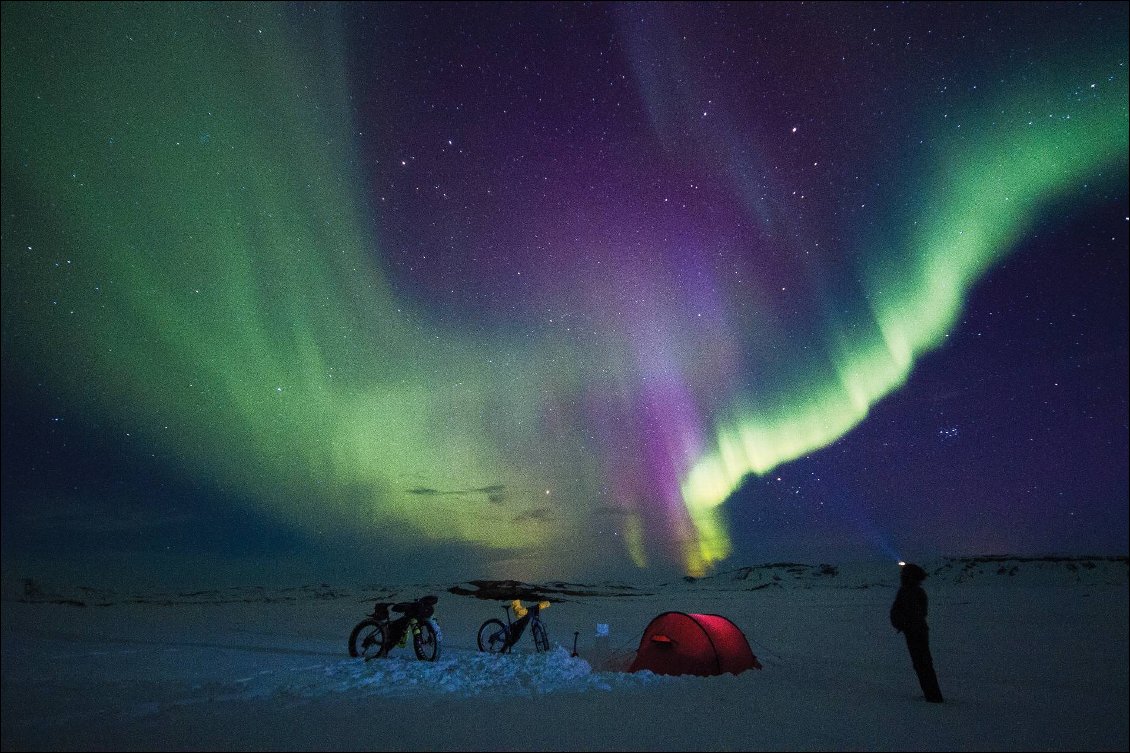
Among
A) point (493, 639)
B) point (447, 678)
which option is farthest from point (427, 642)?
point (447, 678)

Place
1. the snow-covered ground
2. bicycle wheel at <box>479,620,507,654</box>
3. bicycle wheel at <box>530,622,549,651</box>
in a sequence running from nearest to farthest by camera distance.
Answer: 1. the snow-covered ground
2. bicycle wheel at <box>479,620,507,654</box>
3. bicycle wheel at <box>530,622,549,651</box>

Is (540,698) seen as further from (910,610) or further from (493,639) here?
(493,639)

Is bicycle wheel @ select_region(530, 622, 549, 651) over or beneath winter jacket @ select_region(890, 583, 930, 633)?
beneath

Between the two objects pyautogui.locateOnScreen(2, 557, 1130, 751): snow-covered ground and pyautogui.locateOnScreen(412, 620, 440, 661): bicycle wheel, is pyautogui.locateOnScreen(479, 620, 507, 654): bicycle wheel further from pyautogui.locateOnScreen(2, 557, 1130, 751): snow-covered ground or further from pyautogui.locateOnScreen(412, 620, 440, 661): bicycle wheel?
pyautogui.locateOnScreen(412, 620, 440, 661): bicycle wheel

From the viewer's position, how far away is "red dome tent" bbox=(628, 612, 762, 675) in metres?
15.1

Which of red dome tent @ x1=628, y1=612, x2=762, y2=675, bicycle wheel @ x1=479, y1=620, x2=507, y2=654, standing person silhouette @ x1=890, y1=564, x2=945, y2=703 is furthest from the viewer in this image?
bicycle wheel @ x1=479, y1=620, x2=507, y2=654

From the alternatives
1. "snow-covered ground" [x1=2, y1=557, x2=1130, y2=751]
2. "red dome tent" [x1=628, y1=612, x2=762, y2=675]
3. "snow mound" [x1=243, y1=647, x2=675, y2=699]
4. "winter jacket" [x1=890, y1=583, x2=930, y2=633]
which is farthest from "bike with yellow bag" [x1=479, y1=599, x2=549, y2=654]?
"winter jacket" [x1=890, y1=583, x2=930, y2=633]

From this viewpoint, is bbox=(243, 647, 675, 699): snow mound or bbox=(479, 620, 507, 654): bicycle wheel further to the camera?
bbox=(479, 620, 507, 654): bicycle wheel

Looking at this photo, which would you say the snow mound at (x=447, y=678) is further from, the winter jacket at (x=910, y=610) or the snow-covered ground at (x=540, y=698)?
the winter jacket at (x=910, y=610)

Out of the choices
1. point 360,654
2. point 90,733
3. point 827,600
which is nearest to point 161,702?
point 90,733

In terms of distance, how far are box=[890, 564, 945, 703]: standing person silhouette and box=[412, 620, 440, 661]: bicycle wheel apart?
10.7 m

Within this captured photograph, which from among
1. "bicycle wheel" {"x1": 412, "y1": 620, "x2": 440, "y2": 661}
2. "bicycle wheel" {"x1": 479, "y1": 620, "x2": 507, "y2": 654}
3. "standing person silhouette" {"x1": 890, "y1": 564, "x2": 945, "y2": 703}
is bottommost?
"bicycle wheel" {"x1": 479, "y1": 620, "x2": 507, "y2": 654}

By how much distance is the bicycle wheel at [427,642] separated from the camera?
1586cm

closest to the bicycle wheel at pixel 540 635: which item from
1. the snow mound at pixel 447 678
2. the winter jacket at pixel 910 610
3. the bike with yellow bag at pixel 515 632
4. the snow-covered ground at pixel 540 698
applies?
the bike with yellow bag at pixel 515 632
